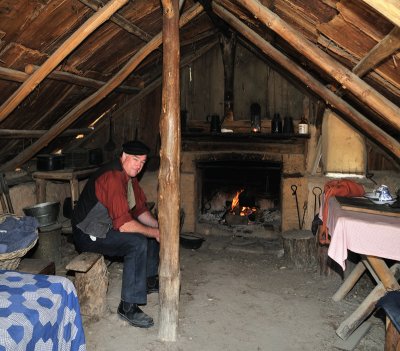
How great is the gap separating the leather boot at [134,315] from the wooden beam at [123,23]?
2.83 metres

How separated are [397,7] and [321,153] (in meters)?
4.14

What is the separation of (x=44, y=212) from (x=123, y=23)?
8.78 feet

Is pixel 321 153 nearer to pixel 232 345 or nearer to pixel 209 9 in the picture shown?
pixel 209 9

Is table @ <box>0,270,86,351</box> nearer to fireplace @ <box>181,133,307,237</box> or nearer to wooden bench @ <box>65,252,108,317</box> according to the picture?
wooden bench @ <box>65,252,108,317</box>

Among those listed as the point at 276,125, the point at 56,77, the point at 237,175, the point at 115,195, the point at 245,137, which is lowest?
the point at 115,195

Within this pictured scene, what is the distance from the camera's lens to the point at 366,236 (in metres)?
3.18

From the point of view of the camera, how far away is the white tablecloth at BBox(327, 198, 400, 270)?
308cm

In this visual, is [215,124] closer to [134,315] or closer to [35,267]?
[134,315]

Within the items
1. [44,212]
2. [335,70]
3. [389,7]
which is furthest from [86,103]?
[389,7]

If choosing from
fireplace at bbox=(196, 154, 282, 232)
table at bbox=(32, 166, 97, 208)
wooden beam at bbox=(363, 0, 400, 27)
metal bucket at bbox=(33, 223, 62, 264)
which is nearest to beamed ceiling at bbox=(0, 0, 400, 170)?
wooden beam at bbox=(363, 0, 400, 27)

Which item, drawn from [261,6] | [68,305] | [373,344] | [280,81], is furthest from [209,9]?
[373,344]

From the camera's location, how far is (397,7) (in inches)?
82.1

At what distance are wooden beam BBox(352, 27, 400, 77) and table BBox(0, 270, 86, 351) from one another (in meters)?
2.85

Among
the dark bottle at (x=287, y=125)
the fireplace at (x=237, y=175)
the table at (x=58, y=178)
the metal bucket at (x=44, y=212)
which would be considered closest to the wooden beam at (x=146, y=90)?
the table at (x=58, y=178)
